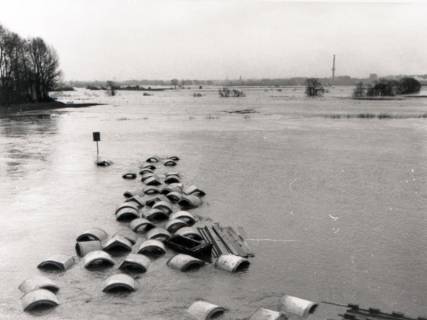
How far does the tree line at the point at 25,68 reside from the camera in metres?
83.7

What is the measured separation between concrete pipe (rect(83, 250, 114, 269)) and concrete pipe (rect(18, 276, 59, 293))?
58.4 inches

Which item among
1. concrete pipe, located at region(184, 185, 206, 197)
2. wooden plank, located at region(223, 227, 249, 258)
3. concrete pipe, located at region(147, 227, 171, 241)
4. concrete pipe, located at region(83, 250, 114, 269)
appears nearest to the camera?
concrete pipe, located at region(83, 250, 114, 269)

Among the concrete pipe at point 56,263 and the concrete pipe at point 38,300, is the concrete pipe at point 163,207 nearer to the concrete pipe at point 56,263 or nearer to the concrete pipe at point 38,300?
the concrete pipe at point 56,263

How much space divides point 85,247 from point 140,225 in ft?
9.25

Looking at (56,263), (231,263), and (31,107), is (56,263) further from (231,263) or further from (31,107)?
(31,107)

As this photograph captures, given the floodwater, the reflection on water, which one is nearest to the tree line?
the reflection on water

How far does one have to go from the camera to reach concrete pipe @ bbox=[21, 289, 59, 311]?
10.9 meters

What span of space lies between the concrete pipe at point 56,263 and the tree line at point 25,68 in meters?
79.9

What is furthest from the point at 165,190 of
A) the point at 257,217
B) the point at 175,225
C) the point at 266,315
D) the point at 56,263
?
the point at 266,315

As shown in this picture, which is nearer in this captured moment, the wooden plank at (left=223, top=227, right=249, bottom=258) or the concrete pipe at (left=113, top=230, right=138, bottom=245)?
the wooden plank at (left=223, top=227, right=249, bottom=258)

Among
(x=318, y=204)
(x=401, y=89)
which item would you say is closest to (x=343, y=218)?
(x=318, y=204)

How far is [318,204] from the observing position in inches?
791

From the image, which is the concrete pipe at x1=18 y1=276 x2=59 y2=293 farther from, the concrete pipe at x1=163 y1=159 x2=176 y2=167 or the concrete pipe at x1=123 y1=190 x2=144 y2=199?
the concrete pipe at x1=163 y1=159 x2=176 y2=167

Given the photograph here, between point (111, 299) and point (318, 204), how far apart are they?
1166cm
